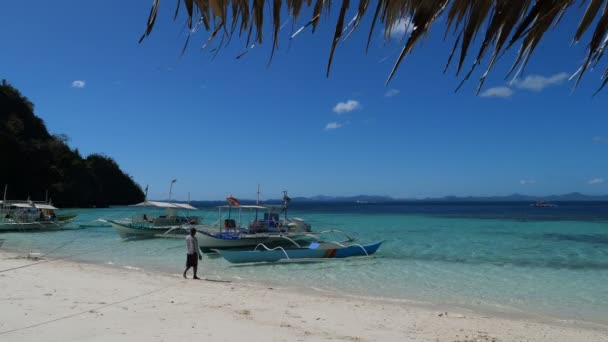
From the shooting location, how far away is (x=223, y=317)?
7203mm

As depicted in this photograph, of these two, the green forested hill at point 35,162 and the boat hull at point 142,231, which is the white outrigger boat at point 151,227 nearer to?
the boat hull at point 142,231

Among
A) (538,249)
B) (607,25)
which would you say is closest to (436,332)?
(607,25)

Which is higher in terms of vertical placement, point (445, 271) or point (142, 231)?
point (142, 231)

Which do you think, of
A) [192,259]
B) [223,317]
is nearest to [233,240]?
[192,259]

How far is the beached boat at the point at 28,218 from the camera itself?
1000 inches

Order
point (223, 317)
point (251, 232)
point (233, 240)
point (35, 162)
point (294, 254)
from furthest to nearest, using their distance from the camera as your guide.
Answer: point (35, 162) → point (251, 232) → point (233, 240) → point (294, 254) → point (223, 317)

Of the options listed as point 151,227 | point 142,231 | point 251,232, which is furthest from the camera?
point 151,227

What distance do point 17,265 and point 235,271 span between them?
6342mm

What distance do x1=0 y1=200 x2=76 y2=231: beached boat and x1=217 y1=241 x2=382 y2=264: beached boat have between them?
17.8m

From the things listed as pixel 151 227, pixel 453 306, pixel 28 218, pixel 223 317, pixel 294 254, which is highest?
pixel 28 218

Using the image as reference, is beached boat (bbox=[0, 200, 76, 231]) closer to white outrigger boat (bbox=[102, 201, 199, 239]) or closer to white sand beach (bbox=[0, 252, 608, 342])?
white outrigger boat (bbox=[102, 201, 199, 239])

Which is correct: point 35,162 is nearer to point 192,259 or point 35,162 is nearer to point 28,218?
point 28,218

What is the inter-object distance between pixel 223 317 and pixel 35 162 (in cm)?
5859

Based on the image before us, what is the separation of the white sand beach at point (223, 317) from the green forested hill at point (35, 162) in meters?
50.1
